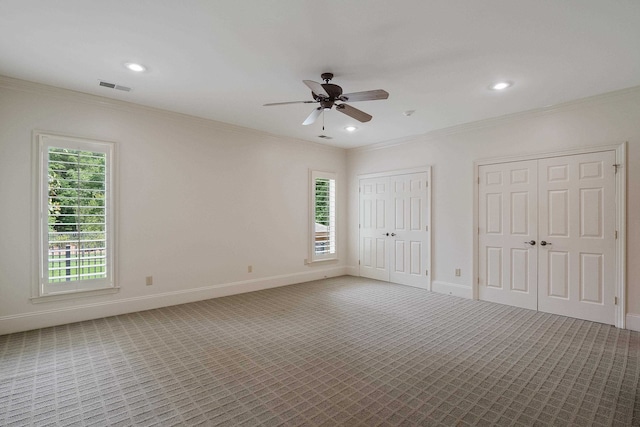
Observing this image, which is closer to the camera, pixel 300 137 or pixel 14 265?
pixel 14 265

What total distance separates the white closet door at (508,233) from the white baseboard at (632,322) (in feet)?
3.09

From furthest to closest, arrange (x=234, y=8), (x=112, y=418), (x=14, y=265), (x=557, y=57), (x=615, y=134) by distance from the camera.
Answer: (x=615, y=134) < (x=14, y=265) < (x=557, y=57) < (x=234, y=8) < (x=112, y=418)

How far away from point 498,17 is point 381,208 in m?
4.28

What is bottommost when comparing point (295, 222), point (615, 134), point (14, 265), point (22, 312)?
point (22, 312)

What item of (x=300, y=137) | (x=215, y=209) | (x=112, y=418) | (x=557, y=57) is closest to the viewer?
(x=112, y=418)

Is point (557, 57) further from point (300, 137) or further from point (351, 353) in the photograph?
point (300, 137)

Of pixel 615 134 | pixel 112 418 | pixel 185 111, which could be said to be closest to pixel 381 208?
pixel 615 134

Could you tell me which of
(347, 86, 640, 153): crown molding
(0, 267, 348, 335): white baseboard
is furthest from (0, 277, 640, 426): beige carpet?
(347, 86, 640, 153): crown molding

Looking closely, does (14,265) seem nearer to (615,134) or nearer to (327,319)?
(327,319)

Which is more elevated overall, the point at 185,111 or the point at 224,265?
the point at 185,111

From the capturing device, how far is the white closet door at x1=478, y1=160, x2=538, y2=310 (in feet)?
14.6

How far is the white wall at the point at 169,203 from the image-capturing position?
3.53 meters

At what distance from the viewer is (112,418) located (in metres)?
2.07

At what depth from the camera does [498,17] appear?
2348mm
